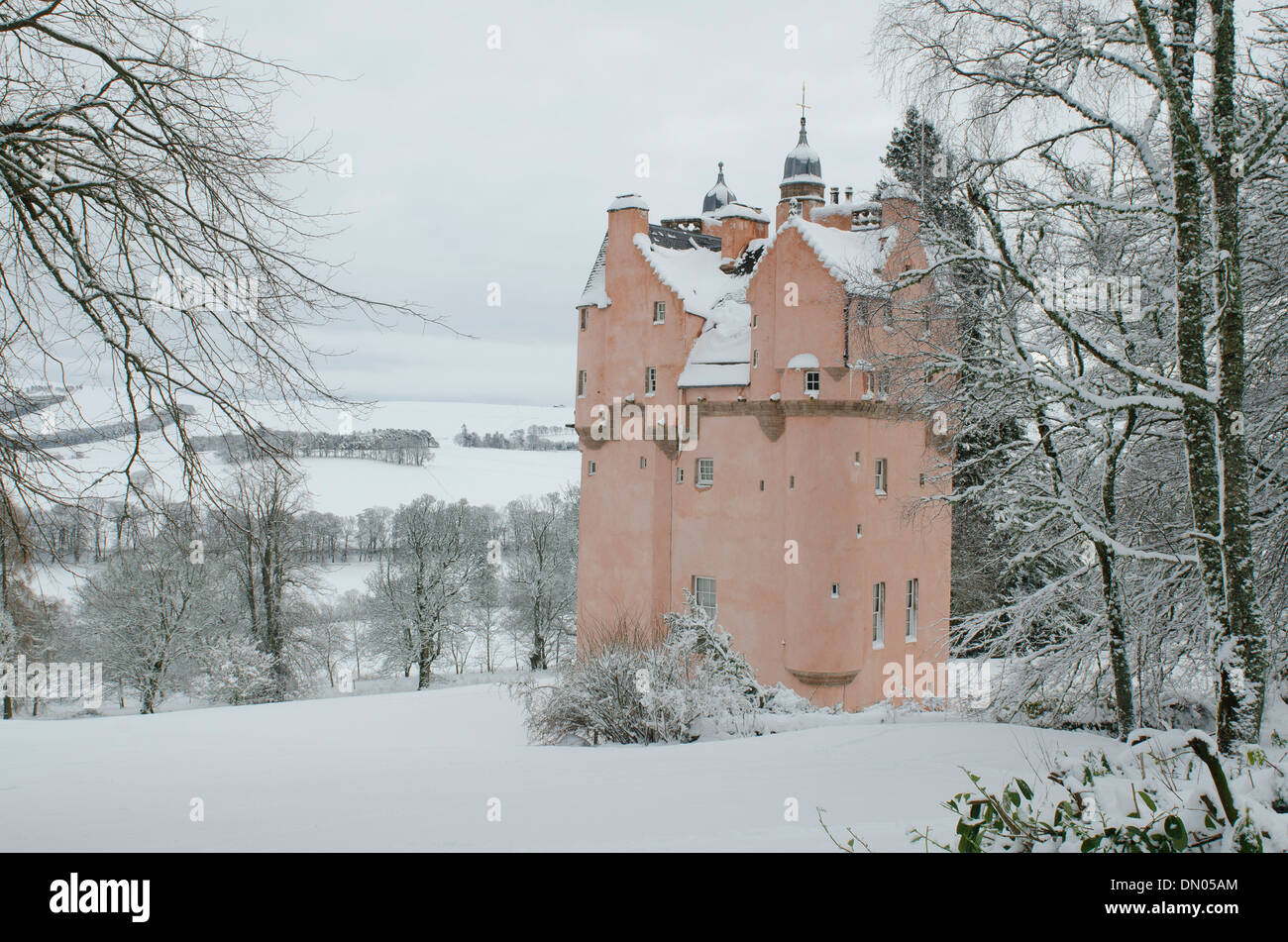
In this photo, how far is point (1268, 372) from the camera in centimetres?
1098

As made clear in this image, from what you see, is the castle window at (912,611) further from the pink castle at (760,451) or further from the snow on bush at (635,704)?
the snow on bush at (635,704)

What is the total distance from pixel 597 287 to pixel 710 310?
459 centimetres

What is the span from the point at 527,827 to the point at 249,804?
3.33 meters

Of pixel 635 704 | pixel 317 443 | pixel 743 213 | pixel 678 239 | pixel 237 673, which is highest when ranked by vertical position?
pixel 743 213

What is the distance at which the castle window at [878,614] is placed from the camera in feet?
Result: 101

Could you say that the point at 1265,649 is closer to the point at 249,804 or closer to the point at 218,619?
the point at 249,804

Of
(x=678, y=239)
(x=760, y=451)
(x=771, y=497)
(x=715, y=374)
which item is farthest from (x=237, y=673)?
(x=678, y=239)

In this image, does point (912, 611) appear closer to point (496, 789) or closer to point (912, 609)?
point (912, 609)

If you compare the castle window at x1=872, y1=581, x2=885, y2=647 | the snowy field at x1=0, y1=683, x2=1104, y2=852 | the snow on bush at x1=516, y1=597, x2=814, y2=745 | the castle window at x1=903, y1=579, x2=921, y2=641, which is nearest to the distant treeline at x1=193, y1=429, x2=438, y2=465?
the snowy field at x1=0, y1=683, x2=1104, y2=852

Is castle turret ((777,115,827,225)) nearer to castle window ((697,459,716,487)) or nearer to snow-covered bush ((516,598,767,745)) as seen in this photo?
castle window ((697,459,716,487))

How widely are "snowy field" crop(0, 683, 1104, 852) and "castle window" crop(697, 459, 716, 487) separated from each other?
1606 centimetres

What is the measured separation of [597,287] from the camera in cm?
3500

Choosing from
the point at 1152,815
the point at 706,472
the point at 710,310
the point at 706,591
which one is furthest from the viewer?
the point at 710,310
